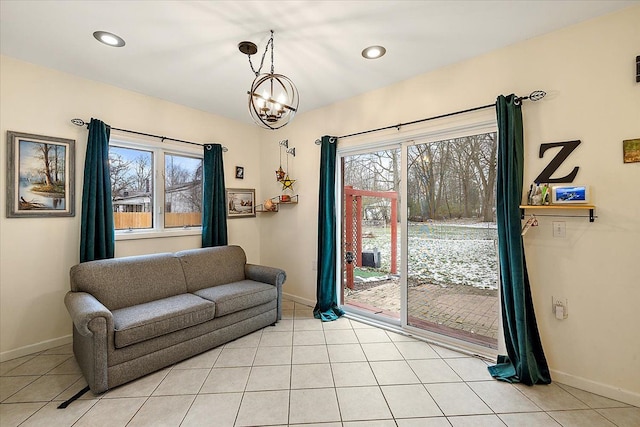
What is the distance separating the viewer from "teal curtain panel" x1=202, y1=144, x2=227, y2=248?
3.80 metres

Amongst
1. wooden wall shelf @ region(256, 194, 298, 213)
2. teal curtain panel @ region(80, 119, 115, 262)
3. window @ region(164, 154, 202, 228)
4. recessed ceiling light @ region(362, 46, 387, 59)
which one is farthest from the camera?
wooden wall shelf @ region(256, 194, 298, 213)

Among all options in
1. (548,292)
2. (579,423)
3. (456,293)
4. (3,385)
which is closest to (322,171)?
(456,293)

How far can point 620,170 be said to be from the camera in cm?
198

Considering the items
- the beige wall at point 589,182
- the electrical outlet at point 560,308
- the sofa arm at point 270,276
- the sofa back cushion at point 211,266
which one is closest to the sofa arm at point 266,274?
the sofa arm at point 270,276

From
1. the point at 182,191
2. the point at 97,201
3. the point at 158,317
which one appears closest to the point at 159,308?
the point at 158,317

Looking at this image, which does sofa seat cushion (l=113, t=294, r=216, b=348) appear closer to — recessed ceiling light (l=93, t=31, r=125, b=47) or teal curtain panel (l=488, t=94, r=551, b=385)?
recessed ceiling light (l=93, t=31, r=125, b=47)

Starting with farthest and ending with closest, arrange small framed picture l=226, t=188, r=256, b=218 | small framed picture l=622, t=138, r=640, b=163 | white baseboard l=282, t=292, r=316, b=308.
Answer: small framed picture l=226, t=188, r=256, b=218 → white baseboard l=282, t=292, r=316, b=308 → small framed picture l=622, t=138, r=640, b=163

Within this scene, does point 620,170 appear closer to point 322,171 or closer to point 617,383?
point 617,383

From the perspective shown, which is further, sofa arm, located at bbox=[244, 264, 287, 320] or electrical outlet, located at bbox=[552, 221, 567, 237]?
sofa arm, located at bbox=[244, 264, 287, 320]

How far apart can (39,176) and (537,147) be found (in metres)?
4.48

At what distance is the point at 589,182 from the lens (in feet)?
6.82

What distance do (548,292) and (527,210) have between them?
26.5 inches

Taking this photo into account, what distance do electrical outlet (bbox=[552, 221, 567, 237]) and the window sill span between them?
391 centimetres

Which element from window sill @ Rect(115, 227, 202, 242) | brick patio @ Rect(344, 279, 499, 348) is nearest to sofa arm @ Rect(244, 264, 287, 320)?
window sill @ Rect(115, 227, 202, 242)
